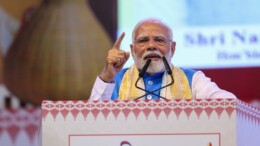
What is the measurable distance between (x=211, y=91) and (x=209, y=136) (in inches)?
26.0

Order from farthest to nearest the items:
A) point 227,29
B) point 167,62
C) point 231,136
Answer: point 227,29 < point 167,62 < point 231,136

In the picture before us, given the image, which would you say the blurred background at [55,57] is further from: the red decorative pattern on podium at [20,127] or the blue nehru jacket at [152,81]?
the blue nehru jacket at [152,81]

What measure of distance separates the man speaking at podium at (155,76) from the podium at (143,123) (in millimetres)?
536

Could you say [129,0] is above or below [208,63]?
above

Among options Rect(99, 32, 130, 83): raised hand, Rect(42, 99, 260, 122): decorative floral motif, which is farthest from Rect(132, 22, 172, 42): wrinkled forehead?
Rect(42, 99, 260, 122): decorative floral motif

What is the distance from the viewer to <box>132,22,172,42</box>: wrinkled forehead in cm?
468

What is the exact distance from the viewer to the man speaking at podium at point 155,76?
4.57 metres

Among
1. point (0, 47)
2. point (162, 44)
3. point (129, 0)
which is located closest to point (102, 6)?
point (129, 0)

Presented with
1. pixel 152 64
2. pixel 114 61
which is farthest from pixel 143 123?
pixel 152 64

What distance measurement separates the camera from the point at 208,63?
6961 millimetres

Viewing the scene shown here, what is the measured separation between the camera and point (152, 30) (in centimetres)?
468

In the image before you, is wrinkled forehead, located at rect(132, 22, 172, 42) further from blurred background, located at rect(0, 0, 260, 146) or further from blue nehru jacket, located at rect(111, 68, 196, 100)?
blurred background, located at rect(0, 0, 260, 146)

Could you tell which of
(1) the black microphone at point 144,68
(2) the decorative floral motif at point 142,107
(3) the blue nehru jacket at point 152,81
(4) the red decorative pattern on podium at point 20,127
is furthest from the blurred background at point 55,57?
(2) the decorative floral motif at point 142,107

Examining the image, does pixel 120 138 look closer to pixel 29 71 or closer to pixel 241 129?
pixel 241 129
